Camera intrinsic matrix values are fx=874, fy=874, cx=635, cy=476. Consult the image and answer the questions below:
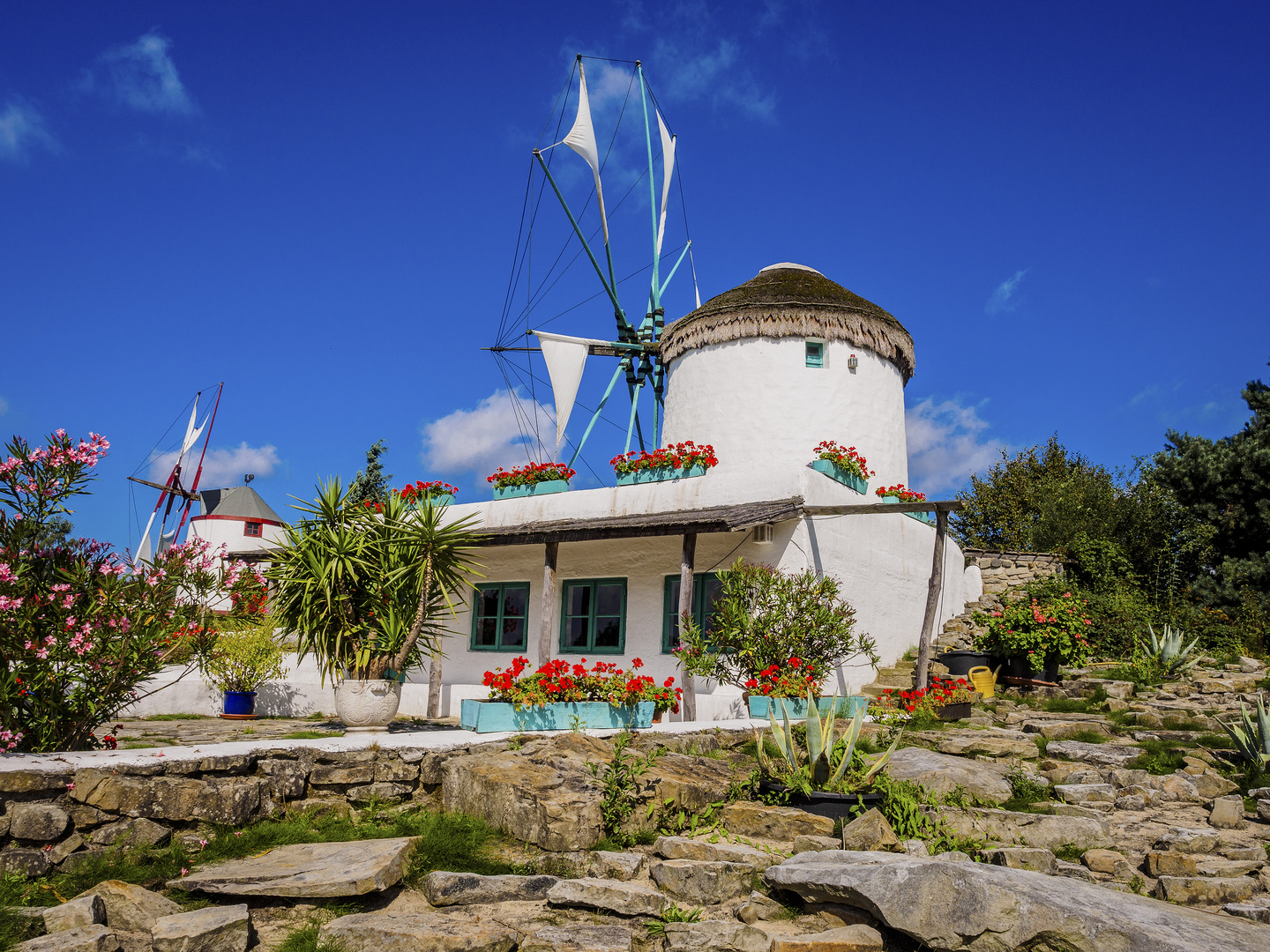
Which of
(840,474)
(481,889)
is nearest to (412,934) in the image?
(481,889)

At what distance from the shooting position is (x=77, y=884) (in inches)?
181

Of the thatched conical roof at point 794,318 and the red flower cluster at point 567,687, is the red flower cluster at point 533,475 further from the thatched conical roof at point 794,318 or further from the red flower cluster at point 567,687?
the red flower cluster at point 567,687

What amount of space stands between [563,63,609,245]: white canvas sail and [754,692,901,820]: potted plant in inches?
713

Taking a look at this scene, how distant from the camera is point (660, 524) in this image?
11.1 metres

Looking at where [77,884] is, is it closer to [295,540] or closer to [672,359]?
[295,540]

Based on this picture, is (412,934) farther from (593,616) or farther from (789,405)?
(789,405)

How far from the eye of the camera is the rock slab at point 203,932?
3945 millimetres

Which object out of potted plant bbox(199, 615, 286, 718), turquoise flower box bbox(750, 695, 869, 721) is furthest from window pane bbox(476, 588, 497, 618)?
turquoise flower box bbox(750, 695, 869, 721)

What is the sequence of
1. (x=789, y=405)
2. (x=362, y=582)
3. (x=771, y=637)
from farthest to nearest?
(x=789, y=405), (x=771, y=637), (x=362, y=582)

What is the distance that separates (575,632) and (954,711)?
593 cm

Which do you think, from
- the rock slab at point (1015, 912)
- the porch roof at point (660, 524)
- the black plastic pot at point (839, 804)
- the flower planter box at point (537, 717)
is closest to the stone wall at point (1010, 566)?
the porch roof at point (660, 524)

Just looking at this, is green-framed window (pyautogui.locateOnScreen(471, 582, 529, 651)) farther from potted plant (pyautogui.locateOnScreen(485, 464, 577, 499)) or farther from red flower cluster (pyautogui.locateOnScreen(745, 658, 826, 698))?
red flower cluster (pyautogui.locateOnScreen(745, 658, 826, 698))

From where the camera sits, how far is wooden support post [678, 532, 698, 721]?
34.1 ft

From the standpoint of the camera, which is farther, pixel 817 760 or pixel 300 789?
pixel 817 760
